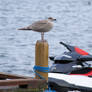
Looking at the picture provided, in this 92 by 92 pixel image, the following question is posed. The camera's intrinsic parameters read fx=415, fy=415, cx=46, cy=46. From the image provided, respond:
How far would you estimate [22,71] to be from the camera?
16.6m

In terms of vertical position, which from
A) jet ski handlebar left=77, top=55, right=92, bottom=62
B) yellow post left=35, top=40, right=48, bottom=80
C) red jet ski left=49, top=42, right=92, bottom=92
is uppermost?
yellow post left=35, top=40, right=48, bottom=80

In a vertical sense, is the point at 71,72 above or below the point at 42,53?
below

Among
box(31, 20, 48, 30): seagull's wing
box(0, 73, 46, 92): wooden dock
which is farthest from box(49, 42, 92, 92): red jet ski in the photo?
box(0, 73, 46, 92): wooden dock

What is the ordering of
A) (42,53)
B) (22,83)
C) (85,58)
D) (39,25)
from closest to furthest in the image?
1. (22,83)
2. (42,53)
3. (39,25)
4. (85,58)

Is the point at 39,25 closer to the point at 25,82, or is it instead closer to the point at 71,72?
the point at 25,82

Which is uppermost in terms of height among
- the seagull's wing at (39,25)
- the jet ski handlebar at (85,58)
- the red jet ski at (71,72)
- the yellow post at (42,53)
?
Result: the seagull's wing at (39,25)

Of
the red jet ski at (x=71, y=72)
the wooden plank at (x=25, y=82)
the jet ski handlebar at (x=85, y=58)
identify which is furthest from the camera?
the jet ski handlebar at (x=85, y=58)

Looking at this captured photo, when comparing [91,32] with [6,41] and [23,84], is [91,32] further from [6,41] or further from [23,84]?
[23,84]

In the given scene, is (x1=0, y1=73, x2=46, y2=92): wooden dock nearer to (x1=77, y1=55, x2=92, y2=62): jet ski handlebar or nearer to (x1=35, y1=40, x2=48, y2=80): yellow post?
(x1=35, y1=40, x2=48, y2=80): yellow post

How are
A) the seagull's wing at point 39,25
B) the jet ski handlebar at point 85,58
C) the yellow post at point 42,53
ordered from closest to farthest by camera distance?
the yellow post at point 42,53 < the seagull's wing at point 39,25 < the jet ski handlebar at point 85,58

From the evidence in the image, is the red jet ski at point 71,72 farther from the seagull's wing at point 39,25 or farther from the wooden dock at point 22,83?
the wooden dock at point 22,83

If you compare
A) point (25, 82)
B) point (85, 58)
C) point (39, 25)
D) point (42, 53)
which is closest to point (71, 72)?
point (85, 58)

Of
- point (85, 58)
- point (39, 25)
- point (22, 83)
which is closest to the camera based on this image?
point (22, 83)

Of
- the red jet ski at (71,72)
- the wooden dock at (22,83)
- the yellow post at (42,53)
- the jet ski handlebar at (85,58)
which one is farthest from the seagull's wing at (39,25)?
the jet ski handlebar at (85,58)
